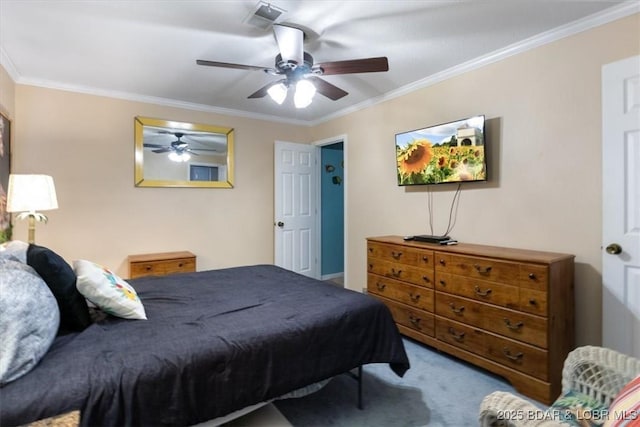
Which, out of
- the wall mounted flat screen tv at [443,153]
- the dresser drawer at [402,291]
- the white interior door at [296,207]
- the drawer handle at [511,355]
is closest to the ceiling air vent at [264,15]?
the wall mounted flat screen tv at [443,153]

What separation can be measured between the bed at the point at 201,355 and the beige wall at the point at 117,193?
1810 mm

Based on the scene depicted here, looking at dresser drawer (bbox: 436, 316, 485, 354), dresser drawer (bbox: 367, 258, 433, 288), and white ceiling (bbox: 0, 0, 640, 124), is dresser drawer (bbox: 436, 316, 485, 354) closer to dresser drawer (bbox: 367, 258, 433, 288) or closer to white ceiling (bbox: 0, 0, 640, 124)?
dresser drawer (bbox: 367, 258, 433, 288)

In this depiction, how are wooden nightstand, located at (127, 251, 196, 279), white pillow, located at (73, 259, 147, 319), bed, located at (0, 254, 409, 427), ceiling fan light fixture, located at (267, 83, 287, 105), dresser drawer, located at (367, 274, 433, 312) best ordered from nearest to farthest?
bed, located at (0, 254, 409, 427) < white pillow, located at (73, 259, 147, 319) < ceiling fan light fixture, located at (267, 83, 287, 105) < dresser drawer, located at (367, 274, 433, 312) < wooden nightstand, located at (127, 251, 196, 279)

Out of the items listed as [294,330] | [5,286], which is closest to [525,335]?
[294,330]

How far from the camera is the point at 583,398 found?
1399 mm

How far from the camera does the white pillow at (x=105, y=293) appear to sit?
1.61 m

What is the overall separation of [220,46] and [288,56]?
26.6 inches

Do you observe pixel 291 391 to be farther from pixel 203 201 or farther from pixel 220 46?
pixel 203 201

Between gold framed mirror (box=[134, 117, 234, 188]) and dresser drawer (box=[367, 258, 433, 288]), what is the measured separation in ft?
7.46

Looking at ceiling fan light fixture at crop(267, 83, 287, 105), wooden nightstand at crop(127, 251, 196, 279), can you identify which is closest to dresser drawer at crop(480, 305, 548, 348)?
ceiling fan light fixture at crop(267, 83, 287, 105)

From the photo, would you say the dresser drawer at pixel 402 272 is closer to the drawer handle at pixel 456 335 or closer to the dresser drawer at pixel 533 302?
the drawer handle at pixel 456 335

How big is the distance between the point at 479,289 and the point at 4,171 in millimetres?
4056

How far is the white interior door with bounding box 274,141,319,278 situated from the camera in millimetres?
4770

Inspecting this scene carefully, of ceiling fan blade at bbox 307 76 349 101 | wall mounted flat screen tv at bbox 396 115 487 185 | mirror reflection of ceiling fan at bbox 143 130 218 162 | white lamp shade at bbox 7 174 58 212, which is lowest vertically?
white lamp shade at bbox 7 174 58 212
